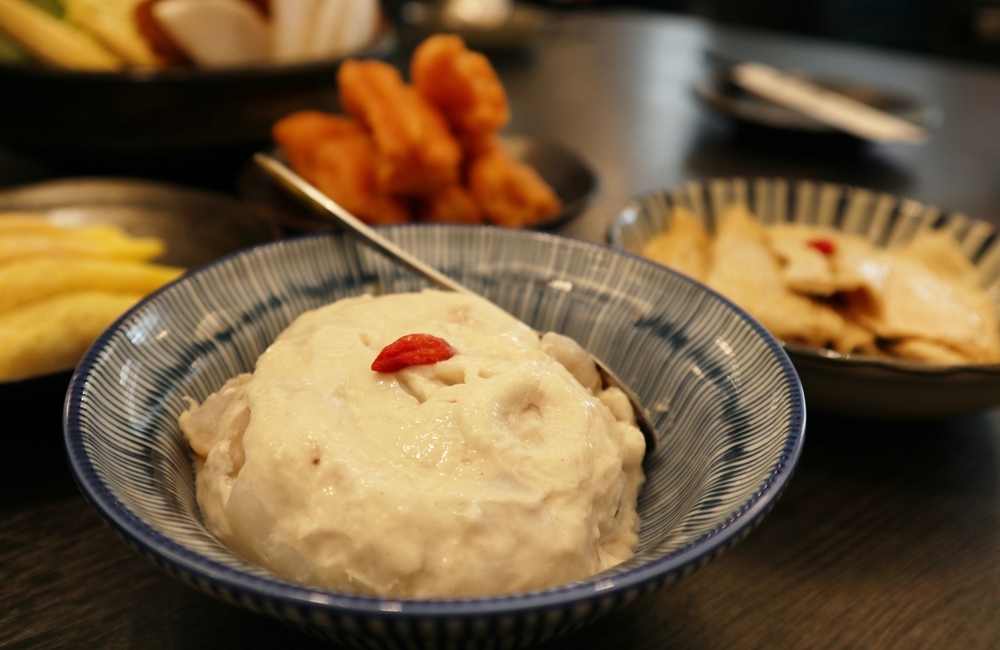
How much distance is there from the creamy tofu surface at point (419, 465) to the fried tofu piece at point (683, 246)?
0.58 meters

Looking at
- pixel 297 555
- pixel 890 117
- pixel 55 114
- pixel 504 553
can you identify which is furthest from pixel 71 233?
pixel 890 117

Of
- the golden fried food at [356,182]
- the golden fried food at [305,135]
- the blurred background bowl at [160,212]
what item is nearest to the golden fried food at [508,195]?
the golden fried food at [356,182]

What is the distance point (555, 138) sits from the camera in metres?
2.68

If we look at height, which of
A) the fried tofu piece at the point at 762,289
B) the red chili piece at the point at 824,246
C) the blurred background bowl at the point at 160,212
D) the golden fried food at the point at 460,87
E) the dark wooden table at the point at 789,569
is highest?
the golden fried food at the point at 460,87

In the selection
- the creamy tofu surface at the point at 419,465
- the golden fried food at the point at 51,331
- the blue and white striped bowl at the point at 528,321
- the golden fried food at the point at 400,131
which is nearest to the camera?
the blue and white striped bowl at the point at 528,321

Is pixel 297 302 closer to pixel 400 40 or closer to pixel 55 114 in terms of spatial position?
pixel 55 114

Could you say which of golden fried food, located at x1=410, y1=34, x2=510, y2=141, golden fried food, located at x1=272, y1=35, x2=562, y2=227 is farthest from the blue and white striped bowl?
golden fried food, located at x1=410, y1=34, x2=510, y2=141

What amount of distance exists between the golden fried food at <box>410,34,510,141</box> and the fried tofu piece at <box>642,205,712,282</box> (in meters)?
0.45

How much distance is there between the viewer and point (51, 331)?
111 centimetres

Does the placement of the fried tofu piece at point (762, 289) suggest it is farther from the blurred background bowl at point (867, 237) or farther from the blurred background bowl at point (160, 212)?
the blurred background bowl at point (160, 212)

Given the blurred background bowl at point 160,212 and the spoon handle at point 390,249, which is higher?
the spoon handle at point 390,249

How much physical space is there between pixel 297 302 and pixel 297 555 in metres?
0.48

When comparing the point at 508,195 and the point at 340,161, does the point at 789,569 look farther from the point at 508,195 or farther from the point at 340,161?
the point at 340,161

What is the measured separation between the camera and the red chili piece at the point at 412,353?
36.3 inches
